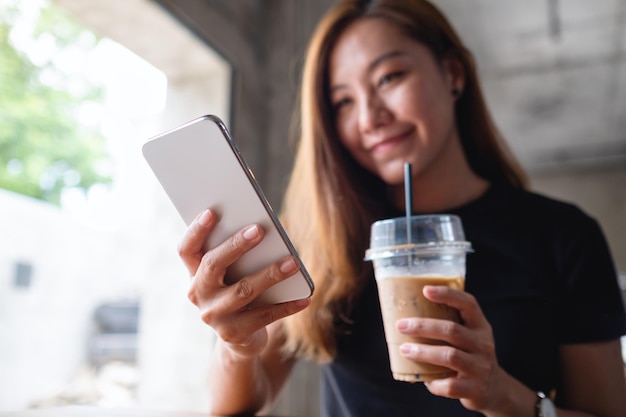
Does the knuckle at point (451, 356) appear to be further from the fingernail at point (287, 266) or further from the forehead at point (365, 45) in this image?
the forehead at point (365, 45)

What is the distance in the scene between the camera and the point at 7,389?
3133 millimetres

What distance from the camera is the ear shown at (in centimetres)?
134

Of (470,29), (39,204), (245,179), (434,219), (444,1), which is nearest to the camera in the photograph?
(245,179)

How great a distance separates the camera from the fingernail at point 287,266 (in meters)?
0.73

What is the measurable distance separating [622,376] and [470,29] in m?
3.75

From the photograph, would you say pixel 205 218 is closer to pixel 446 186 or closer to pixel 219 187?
pixel 219 187

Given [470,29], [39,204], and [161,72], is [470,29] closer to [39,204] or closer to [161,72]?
[161,72]

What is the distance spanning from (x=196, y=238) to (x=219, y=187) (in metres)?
0.08

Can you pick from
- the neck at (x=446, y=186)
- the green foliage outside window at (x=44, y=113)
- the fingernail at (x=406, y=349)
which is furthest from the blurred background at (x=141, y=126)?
the neck at (x=446, y=186)

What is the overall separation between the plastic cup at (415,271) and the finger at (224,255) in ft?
0.86

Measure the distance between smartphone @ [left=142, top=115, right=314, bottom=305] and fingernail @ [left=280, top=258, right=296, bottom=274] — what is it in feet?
0.05

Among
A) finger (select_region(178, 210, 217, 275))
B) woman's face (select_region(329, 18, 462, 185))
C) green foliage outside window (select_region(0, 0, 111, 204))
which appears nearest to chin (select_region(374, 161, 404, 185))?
woman's face (select_region(329, 18, 462, 185))

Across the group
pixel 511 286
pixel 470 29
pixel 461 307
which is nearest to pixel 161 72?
pixel 511 286

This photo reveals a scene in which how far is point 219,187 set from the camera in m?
0.73
